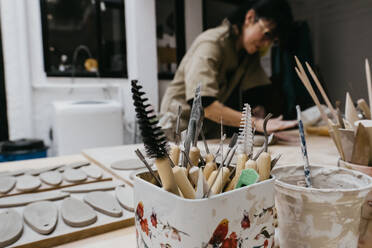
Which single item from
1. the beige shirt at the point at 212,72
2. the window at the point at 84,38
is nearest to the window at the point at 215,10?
the window at the point at 84,38

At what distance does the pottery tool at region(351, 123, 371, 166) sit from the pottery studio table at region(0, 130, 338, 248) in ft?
0.77

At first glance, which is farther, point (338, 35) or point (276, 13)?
point (338, 35)

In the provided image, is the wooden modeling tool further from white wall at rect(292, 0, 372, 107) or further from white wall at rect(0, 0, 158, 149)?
white wall at rect(0, 0, 158, 149)

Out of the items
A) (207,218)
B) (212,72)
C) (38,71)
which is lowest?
(207,218)

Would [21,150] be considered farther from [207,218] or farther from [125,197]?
[207,218]

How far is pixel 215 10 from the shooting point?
294cm

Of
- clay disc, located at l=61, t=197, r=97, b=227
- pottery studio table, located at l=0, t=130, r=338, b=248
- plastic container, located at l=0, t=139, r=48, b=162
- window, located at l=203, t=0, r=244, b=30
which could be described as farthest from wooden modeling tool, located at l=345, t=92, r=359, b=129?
window, located at l=203, t=0, r=244, b=30

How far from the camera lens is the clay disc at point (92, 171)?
2.30ft

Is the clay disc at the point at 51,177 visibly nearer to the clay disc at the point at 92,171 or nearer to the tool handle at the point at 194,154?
the clay disc at the point at 92,171

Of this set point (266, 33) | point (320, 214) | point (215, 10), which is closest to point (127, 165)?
point (320, 214)

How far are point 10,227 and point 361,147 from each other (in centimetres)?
54

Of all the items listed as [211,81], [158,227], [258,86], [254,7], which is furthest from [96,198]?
[258,86]

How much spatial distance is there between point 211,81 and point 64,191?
29.0 inches

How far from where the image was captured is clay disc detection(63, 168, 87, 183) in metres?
0.67
